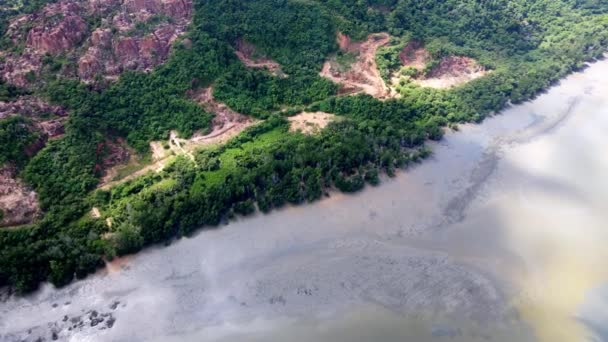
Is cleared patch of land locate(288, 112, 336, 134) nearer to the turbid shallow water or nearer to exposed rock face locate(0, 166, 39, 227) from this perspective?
the turbid shallow water

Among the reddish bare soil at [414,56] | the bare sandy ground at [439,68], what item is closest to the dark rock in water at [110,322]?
the bare sandy ground at [439,68]

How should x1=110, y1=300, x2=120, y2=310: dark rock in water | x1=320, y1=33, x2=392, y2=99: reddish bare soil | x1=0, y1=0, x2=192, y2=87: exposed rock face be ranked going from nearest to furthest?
x1=110, y1=300, x2=120, y2=310: dark rock in water, x1=0, y1=0, x2=192, y2=87: exposed rock face, x1=320, y1=33, x2=392, y2=99: reddish bare soil

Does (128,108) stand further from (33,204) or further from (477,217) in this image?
(477,217)

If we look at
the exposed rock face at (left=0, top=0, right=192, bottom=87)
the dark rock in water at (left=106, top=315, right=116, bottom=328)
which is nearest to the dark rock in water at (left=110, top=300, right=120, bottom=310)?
the dark rock in water at (left=106, top=315, right=116, bottom=328)

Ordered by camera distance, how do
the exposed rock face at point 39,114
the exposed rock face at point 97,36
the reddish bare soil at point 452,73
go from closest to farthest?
the exposed rock face at point 39,114
the exposed rock face at point 97,36
the reddish bare soil at point 452,73

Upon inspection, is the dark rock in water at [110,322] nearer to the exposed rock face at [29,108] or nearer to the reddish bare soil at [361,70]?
the exposed rock face at [29,108]

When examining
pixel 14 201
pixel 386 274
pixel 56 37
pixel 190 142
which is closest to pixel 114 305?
pixel 14 201
